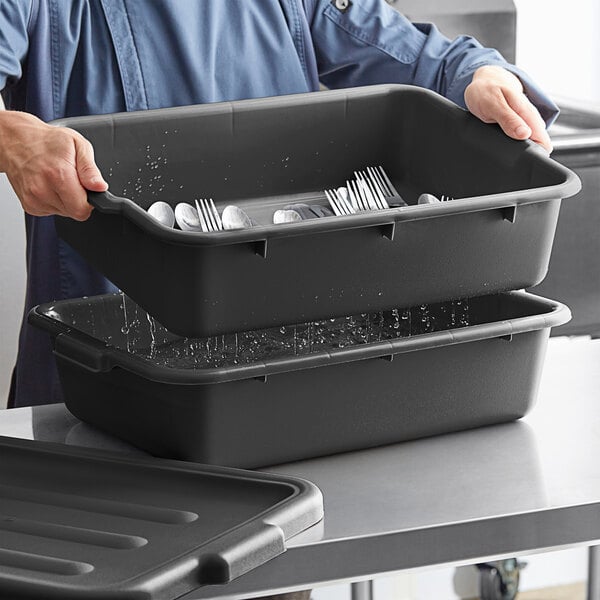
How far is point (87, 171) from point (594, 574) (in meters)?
1.31

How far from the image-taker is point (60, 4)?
53.9 inches

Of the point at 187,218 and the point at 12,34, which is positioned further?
the point at 12,34

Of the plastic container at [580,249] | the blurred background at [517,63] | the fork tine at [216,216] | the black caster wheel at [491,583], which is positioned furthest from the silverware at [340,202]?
the black caster wheel at [491,583]

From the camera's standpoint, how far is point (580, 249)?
6.16 ft

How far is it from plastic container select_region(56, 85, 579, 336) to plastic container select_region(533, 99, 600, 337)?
2.07ft

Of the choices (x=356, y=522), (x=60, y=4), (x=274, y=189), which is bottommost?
(x=356, y=522)

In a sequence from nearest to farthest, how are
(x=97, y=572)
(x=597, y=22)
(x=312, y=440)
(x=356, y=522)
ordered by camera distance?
(x=97, y=572) < (x=356, y=522) < (x=312, y=440) < (x=597, y=22)

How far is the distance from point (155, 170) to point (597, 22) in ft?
6.22

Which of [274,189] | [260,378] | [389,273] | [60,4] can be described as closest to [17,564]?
[260,378]

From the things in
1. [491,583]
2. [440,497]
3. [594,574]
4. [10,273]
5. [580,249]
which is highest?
[440,497]

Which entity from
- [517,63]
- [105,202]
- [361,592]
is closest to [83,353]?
[105,202]

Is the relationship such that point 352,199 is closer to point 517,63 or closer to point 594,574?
point 594,574

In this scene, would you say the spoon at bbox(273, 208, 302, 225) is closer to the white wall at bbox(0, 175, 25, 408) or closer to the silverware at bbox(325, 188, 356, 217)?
the silverware at bbox(325, 188, 356, 217)

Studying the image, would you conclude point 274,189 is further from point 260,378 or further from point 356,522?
point 356,522
